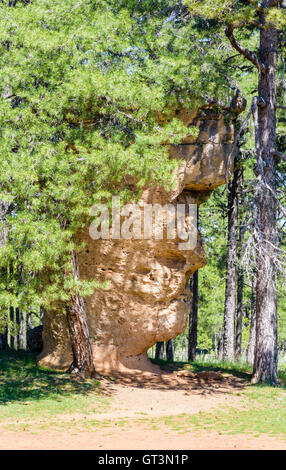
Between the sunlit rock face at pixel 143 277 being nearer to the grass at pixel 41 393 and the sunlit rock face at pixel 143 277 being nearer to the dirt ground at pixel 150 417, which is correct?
the dirt ground at pixel 150 417

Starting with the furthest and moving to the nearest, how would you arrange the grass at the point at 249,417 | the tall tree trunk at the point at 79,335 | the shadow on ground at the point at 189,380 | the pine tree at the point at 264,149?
the shadow on ground at the point at 189,380 < the pine tree at the point at 264,149 < the tall tree trunk at the point at 79,335 < the grass at the point at 249,417

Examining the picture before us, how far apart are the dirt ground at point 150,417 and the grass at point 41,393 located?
15.7 inches

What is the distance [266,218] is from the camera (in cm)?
1335

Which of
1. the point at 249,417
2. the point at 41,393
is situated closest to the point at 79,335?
the point at 41,393

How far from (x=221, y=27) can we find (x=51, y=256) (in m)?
9.40

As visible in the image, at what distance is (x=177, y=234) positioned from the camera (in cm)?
1392

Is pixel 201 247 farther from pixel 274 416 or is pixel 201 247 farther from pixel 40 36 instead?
pixel 40 36

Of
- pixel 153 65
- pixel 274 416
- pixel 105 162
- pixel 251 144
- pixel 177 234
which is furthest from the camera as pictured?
pixel 251 144

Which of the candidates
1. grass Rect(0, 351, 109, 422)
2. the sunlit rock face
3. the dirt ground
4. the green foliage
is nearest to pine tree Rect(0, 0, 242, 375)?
the green foliage

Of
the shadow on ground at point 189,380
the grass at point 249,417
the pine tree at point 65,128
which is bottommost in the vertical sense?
the shadow on ground at point 189,380

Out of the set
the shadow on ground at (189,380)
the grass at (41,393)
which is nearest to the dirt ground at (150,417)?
the shadow on ground at (189,380)

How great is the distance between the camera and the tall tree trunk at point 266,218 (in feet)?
42.4

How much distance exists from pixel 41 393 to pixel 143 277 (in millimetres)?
4740
